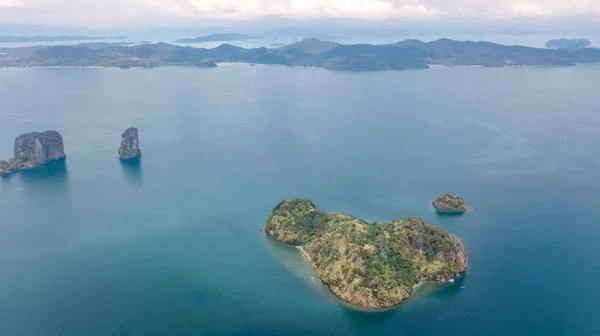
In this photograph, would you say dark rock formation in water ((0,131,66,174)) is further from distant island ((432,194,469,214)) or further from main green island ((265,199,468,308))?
distant island ((432,194,469,214))

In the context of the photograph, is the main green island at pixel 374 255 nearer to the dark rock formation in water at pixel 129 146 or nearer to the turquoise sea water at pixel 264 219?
the turquoise sea water at pixel 264 219

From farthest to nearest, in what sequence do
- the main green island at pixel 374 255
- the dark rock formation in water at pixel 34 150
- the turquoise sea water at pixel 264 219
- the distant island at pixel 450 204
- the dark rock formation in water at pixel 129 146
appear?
the dark rock formation in water at pixel 129 146 → the dark rock formation in water at pixel 34 150 → the distant island at pixel 450 204 → the main green island at pixel 374 255 → the turquoise sea water at pixel 264 219

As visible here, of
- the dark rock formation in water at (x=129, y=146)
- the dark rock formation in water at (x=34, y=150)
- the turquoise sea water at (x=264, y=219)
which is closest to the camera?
the turquoise sea water at (x=264, y=219)

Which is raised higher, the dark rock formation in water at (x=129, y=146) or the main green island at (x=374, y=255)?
the dark rock formation in water at (x=129, y=146)

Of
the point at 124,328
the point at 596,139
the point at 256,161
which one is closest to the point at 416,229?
the point at 124,328

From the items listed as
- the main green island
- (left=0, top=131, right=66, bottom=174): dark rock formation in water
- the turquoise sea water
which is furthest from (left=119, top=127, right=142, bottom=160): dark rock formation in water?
the main green island

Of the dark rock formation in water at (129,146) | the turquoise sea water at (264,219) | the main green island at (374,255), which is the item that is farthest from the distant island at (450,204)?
the dark rock formation in water at (129,146)
